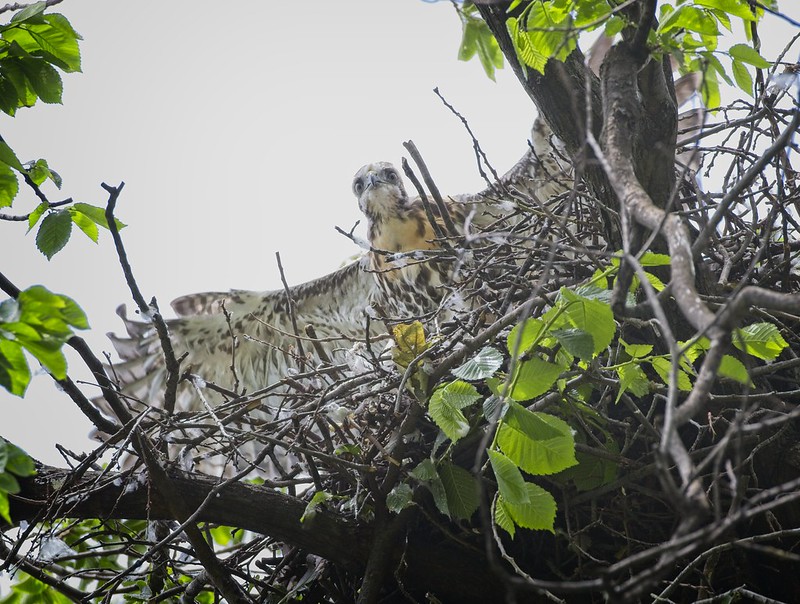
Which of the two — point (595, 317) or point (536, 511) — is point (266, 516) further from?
point (595, 317)

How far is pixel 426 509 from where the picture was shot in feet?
7.99

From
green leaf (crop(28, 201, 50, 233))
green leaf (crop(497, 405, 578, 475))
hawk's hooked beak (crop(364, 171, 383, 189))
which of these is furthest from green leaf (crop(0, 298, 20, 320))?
hawk's hooked beak (crop(364, 171, 383, 189))

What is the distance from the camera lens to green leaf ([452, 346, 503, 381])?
1.94 m

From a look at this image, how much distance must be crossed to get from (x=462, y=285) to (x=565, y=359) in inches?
32.9

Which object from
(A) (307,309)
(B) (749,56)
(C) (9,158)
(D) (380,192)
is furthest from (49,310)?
(A) (307,309)

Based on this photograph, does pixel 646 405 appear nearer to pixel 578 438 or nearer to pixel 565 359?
pixel 578 438

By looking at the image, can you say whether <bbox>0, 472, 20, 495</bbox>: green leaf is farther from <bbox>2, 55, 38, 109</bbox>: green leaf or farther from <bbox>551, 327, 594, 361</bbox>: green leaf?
<bbox>2, 55, 38, 109</bbox>: green leaf

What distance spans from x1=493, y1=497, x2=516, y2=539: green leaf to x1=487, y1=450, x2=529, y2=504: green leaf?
161 millimetres

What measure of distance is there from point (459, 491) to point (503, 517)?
0.81 ft

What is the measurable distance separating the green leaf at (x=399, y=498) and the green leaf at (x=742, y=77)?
4.93 feet

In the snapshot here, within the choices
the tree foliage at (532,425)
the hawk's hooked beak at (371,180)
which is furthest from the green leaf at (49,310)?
the hawk's hooked beak at (371,180)

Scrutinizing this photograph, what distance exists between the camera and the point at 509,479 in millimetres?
1813

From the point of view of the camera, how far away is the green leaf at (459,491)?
87.3 inches

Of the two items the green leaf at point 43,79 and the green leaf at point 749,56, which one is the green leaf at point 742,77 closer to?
the green leaf at point 749,56
